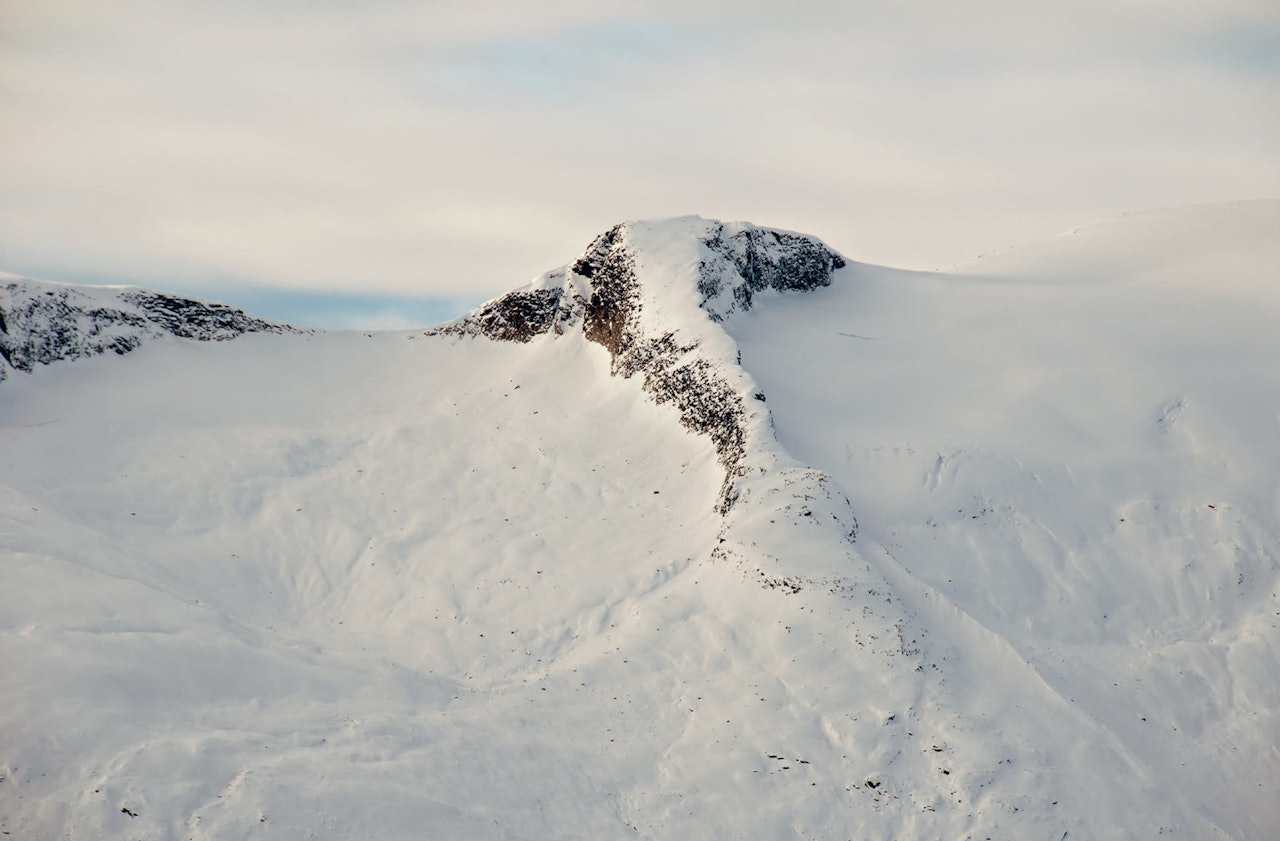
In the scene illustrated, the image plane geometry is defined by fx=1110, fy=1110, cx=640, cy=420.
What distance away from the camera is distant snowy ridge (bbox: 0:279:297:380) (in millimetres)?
35806

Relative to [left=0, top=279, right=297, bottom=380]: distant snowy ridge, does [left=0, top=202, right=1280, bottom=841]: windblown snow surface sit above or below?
below

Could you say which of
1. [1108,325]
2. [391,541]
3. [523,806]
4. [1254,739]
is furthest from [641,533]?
[1108,325]

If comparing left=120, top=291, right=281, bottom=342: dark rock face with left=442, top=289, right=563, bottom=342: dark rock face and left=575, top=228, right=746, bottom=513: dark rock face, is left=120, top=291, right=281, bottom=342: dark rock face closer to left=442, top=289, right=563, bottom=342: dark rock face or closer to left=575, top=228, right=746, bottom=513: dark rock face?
left=442, top=289, right=563, bottom=342: dark rock face

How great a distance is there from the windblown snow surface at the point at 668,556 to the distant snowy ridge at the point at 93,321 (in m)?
0.13

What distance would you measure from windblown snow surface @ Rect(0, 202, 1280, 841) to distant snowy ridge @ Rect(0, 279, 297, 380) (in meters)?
0.13

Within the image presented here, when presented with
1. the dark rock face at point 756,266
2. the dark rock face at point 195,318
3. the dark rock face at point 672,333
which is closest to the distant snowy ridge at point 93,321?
the dark rock face at point 195,318

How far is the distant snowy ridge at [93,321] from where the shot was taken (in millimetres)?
35806

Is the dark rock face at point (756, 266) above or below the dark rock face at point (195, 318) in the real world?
above

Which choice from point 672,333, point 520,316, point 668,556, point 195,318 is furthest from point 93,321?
point 668,556

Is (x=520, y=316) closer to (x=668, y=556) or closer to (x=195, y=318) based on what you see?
(x=195, y=318)

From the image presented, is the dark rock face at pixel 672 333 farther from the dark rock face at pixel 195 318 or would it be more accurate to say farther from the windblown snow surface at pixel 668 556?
the dark rock face at pixel 195 318

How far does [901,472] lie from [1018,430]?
3.92 meters

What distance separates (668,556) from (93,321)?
23.1 metres

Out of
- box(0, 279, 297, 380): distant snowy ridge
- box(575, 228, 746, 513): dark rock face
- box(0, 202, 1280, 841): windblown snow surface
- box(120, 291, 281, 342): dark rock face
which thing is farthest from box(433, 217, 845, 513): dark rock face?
box(0, 279, 297, 380): distant snowy ridge
